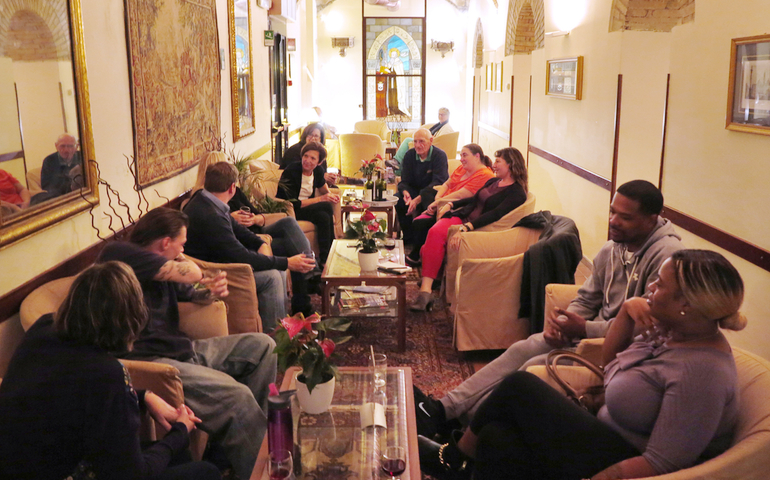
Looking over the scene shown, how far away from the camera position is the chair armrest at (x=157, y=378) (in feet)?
8.05

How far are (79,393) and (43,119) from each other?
1.63m

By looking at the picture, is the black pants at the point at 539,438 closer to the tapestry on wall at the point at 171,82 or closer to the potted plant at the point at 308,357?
the potted plant at the point at 308,357

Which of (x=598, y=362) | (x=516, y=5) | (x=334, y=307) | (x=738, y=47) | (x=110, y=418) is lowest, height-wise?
(x=334, y=307)

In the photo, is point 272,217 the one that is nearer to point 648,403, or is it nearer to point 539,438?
point 539,438

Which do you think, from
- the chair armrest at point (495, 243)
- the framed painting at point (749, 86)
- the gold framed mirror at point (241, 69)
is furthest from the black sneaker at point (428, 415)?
the gold framed mirror at point (241, 69)

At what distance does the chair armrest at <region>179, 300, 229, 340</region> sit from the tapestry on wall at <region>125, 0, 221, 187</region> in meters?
1.24

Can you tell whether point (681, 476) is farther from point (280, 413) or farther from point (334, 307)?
point (334, 307)

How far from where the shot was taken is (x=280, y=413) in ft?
6.87

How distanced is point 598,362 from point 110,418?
1936 millimetres

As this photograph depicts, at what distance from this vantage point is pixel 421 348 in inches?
170

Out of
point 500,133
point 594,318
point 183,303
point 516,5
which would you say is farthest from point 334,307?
point 500,133

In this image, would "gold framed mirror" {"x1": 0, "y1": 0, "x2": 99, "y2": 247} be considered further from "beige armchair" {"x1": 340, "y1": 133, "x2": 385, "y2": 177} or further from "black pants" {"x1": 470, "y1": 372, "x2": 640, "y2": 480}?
"beige armchair" {"x1": 340, "y1": 133, "x2": 385, "y2": 177}

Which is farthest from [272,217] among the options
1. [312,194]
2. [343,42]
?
[343,42]

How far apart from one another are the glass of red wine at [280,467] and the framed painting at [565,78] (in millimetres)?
5624
